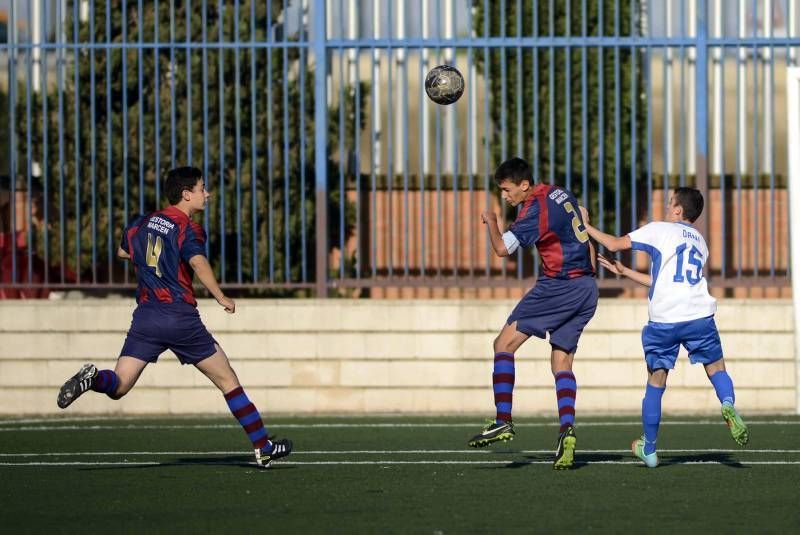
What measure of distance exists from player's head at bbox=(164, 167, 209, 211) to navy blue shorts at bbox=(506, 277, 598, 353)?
182cm

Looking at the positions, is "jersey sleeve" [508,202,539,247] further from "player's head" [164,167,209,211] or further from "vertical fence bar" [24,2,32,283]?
"vertical fence bar" [24,2,32,283]

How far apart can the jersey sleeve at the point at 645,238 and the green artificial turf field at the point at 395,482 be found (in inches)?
46.1

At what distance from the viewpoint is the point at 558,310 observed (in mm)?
9430

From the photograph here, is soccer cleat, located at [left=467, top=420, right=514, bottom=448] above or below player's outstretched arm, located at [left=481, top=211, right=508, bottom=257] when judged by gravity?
below

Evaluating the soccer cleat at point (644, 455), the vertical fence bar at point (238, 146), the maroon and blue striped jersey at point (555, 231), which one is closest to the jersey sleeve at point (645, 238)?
the maroon and blue striped jersey at point (555, 231)

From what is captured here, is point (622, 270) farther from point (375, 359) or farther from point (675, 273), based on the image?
point (375, 359)

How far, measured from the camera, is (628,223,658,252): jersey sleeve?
29.6 feet

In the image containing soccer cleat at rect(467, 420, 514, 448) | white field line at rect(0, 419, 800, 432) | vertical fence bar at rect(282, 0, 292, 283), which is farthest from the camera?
vertical fence bar at rect(282, 0, 292, 283)

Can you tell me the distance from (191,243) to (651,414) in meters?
2.57

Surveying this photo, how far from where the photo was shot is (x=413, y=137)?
17.2m

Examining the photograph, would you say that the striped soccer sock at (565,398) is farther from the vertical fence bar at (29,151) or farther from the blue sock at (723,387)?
the vertical fence bar at (29,151)

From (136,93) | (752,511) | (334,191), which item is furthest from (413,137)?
(752,511)

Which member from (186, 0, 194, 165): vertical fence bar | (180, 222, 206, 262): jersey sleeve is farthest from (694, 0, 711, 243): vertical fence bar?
(180, 222, 206, 262): jersey sleeve

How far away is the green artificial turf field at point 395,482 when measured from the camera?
285 inches
